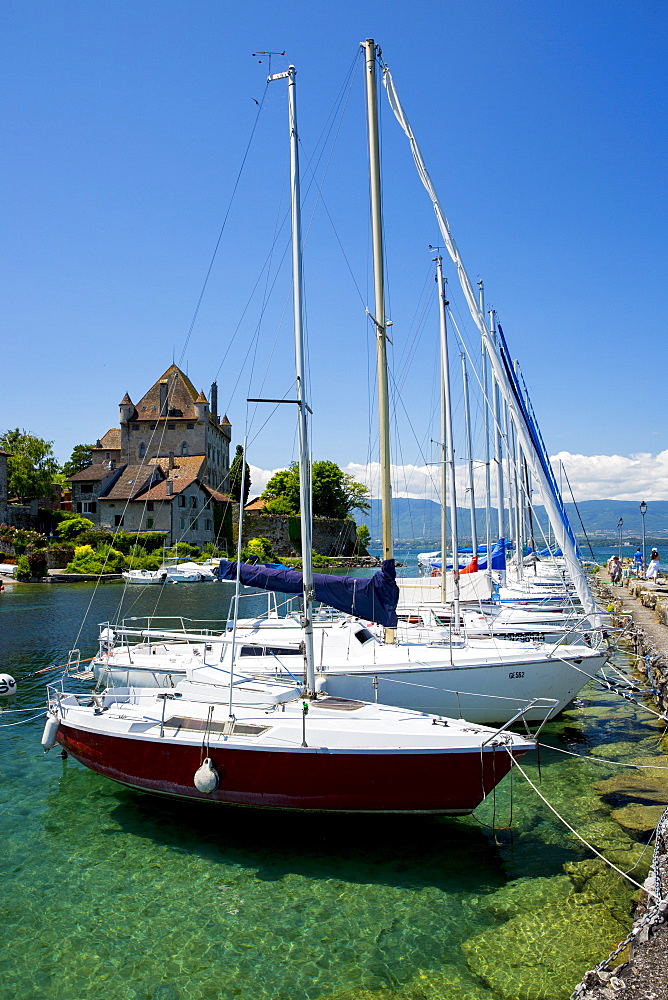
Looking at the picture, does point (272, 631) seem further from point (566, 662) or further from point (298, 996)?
point (298, 996)

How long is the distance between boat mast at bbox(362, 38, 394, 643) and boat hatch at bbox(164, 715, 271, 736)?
5.83 m

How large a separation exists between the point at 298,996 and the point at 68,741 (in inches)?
277

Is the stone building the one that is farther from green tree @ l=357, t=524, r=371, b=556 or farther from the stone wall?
green tree @ l=357, t=524, r=371, b=556

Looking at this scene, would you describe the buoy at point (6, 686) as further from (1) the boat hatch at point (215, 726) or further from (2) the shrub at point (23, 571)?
(2) the shrub at point (23, 571)

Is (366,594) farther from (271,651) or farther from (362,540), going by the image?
(362,540)

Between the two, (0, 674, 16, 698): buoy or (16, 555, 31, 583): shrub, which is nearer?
(0, 674, 16, 698): buoy

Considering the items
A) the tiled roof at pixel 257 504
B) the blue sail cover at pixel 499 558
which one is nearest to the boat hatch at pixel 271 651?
the blue sail cover at pixel 499 558

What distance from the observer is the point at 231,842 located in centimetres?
1020

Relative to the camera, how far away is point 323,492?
91250mm

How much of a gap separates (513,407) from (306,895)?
32.3 ft

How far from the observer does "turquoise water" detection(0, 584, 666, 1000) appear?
7.18 metres

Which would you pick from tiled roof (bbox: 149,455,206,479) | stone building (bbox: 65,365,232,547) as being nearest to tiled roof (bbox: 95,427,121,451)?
stone building (bbox: 65,365,232,547)

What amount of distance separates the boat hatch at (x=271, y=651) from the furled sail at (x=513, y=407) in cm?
711

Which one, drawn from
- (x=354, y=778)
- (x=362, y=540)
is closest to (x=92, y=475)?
(x=362, y=540)
